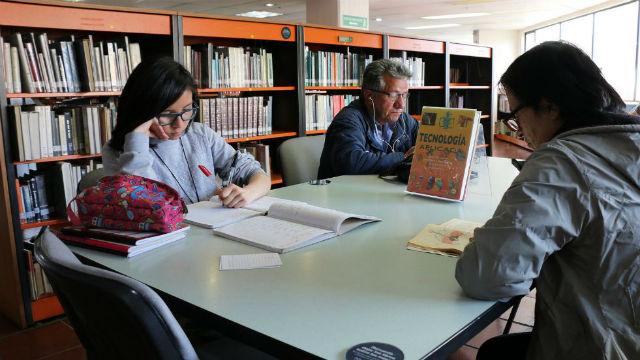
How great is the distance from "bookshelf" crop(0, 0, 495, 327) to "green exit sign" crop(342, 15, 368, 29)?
1431mm

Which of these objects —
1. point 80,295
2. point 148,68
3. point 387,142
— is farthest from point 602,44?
point 80,295

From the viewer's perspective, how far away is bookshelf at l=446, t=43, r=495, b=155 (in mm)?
5867

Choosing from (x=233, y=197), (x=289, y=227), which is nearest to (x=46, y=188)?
(x=233, y=197)

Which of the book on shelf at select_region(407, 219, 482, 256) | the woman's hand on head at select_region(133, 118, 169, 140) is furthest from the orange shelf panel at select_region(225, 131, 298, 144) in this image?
the book on shelf at select_region(407, 219, 482, 256)

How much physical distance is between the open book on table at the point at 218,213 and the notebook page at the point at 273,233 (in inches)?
1.7

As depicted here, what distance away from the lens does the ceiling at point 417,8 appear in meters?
8.19

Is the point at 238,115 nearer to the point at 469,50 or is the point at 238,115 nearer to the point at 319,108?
the point at 319,108

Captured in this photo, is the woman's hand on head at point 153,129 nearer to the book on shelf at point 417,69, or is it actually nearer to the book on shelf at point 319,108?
the book on shelf at point 319,108

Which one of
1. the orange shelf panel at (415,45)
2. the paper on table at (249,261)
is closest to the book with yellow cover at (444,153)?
the paper on table at (249,261)

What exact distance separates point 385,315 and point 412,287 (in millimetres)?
138

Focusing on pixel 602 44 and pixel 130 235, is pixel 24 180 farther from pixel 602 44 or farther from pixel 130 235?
pixel 602 44

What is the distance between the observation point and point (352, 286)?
0.98m

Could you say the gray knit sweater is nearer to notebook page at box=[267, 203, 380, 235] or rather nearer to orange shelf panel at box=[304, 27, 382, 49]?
notebook page at box=[267, 203, 380, 235]

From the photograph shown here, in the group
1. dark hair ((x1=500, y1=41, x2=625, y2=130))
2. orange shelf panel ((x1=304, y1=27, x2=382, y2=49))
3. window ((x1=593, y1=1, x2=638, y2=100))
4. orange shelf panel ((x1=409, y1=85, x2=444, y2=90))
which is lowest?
dark hair ((x1=500, y1=41, x2=625, y2=130))
